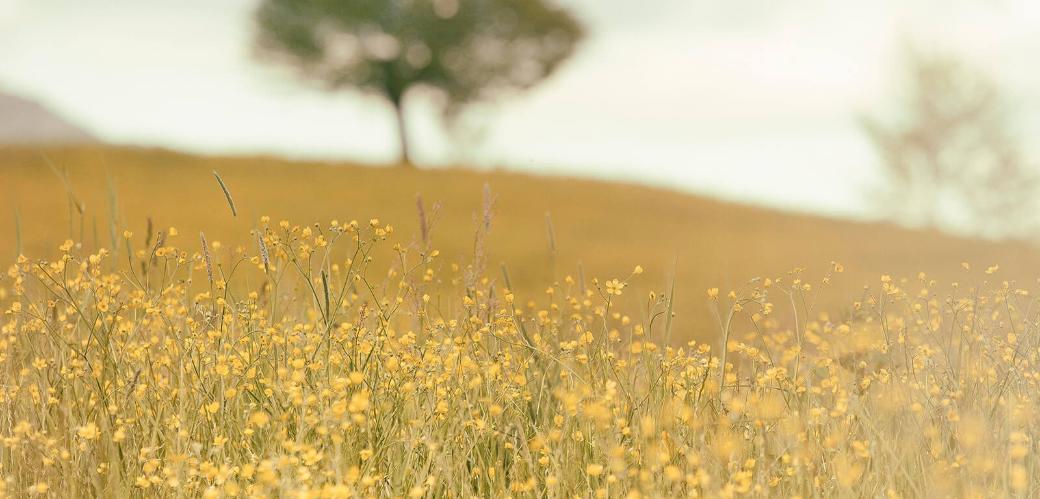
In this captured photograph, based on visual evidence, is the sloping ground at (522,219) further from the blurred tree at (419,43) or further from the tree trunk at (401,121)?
the blurred tree at (419,43)

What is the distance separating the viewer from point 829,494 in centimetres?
316

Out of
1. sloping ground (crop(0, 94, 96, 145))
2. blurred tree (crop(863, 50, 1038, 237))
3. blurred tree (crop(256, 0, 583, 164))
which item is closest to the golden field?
blurred tree (crop(863, 50, 1038, 237))

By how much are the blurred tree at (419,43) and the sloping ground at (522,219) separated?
29.7ft

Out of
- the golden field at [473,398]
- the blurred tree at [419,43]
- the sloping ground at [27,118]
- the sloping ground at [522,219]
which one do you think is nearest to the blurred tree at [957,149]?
the sloping ground at [522,219]

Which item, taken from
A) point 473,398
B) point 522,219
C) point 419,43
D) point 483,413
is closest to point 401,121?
point 419,43

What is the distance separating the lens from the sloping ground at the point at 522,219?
15016 mm

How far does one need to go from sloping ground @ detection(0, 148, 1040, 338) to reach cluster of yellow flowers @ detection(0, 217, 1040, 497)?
748 centimetres

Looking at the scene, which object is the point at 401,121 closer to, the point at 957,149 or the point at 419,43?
the point at 419,43

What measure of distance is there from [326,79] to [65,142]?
10328 millimetres

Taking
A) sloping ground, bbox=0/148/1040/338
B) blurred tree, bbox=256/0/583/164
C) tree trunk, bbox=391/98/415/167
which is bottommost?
sloping ground, bbox=0/148/1040/338

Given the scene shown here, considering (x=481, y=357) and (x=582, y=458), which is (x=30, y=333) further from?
(x=582, y=458)

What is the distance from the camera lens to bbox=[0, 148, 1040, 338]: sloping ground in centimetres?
1502

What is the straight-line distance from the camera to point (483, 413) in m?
3.75

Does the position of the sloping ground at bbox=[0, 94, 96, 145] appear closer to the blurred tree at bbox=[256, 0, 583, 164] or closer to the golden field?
the blurred tree at bbox=[256, 0, 583, 164]
